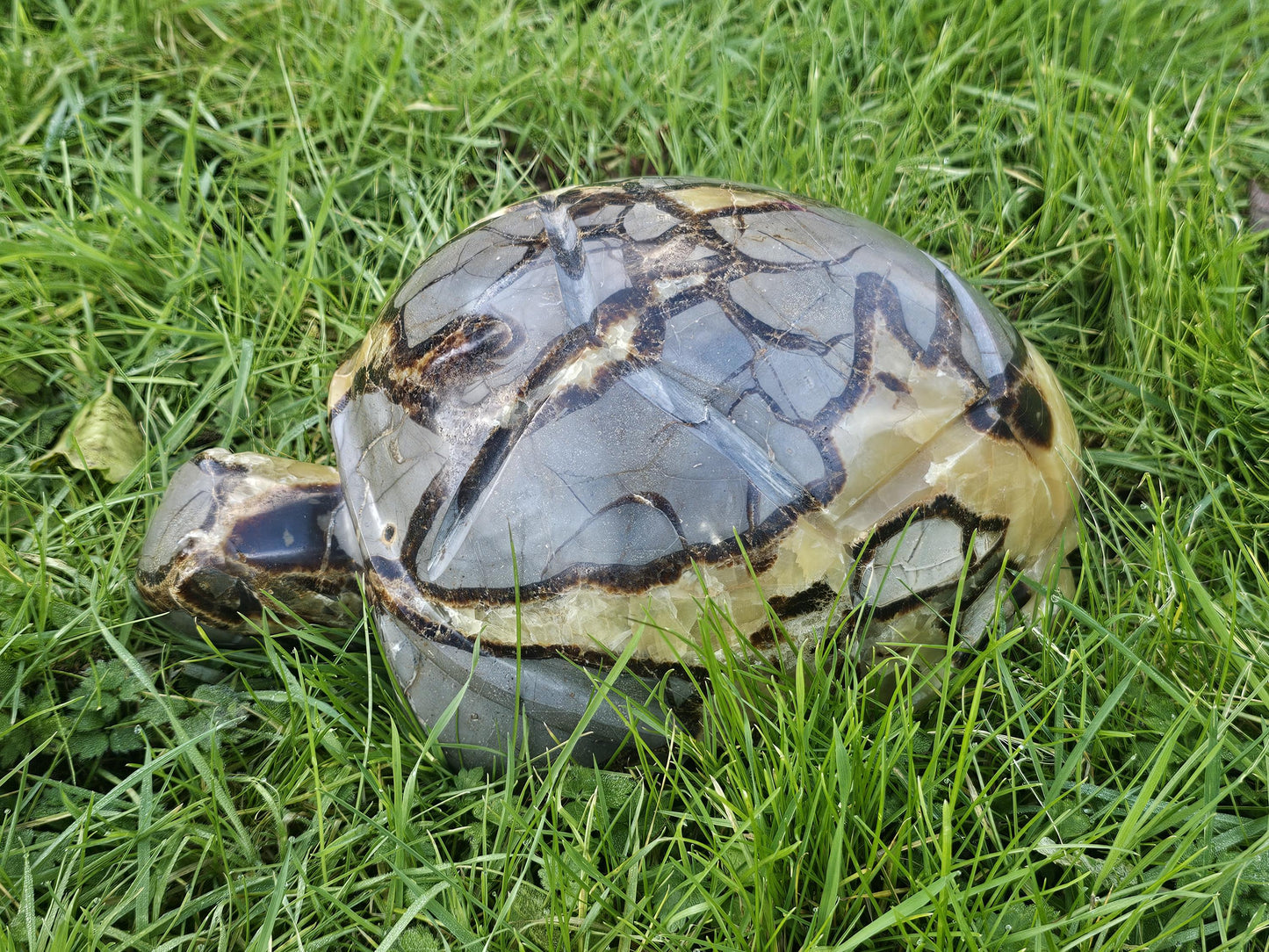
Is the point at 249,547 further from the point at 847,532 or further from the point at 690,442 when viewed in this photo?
the point at 847,532

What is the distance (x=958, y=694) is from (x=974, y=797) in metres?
0.27

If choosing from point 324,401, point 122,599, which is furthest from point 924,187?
point 122,599

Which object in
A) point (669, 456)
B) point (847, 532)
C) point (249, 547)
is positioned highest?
point (669, 456)

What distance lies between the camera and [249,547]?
1644 mm

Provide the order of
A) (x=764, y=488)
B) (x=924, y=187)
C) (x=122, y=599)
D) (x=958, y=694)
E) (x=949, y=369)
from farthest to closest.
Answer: (x=924, y=187) → (x=122, y=599) → (x=958, y=694) → (x=949, y=369) → (x=764, y=488)

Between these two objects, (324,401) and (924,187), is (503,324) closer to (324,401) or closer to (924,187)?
(324,401)

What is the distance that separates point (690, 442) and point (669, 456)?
34mm

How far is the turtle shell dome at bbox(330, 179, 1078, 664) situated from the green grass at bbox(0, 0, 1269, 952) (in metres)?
0.16

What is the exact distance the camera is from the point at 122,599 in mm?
1854

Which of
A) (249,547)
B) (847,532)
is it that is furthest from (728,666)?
(249,547)

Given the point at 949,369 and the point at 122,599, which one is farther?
the point at 122,599

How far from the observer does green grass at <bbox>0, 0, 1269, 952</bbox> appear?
1.38m

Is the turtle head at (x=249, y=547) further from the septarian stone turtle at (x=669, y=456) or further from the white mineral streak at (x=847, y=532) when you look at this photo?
the white mineral streak at (x=847, y=532)

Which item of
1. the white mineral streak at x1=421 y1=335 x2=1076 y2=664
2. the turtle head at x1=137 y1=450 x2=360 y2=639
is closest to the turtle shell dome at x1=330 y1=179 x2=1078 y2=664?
the white mineral streak at x1=421 y1=335 x2=1076 y2=664
